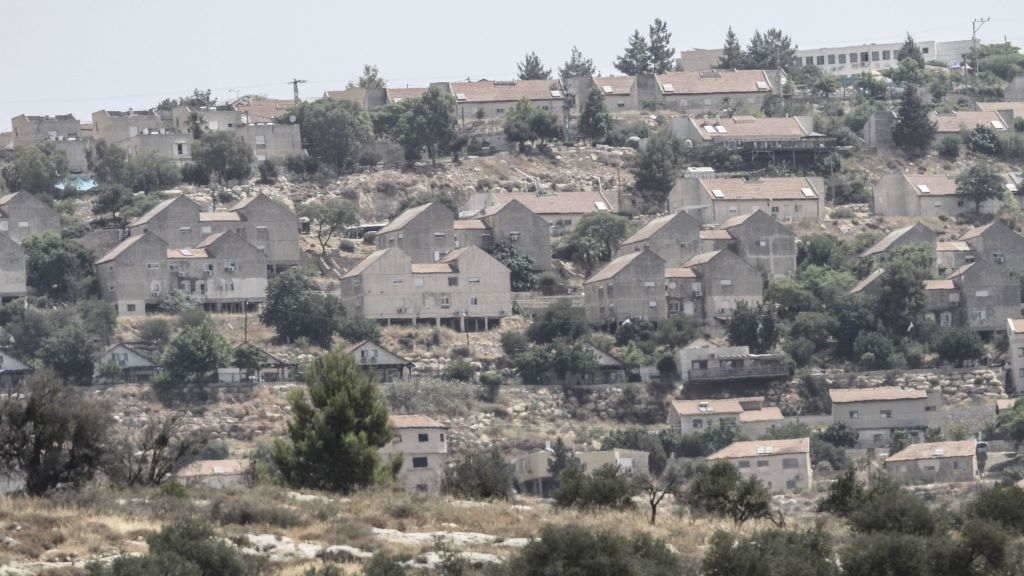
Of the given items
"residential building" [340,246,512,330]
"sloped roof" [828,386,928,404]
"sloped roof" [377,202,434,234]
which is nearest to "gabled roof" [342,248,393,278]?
"residential building" [340,246,512,330]

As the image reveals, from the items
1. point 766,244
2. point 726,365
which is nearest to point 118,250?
point 726,365

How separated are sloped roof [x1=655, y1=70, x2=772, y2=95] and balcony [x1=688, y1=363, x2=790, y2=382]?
35617mm

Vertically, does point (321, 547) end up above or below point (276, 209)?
below

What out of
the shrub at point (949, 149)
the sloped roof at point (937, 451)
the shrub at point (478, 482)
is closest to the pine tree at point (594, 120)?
the shrub at point (949, 149)

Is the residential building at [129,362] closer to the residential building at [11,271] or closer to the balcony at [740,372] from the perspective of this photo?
the residential building at [11,271]

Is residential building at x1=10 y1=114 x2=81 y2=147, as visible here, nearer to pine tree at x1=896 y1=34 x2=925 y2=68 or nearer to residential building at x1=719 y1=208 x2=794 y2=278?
residential building at x1=719 y1=208 x2=794 y2=278

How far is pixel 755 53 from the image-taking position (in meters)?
150

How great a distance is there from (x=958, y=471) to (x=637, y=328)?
19.8 m

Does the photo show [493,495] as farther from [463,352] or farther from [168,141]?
[168,141]

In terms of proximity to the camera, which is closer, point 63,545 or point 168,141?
point 63,545

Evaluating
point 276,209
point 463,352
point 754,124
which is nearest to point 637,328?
point 463,352

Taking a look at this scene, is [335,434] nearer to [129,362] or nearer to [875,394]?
[129,362]

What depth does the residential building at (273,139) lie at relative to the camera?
4872 inches

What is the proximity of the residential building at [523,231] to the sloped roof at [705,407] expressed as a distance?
14.8m
